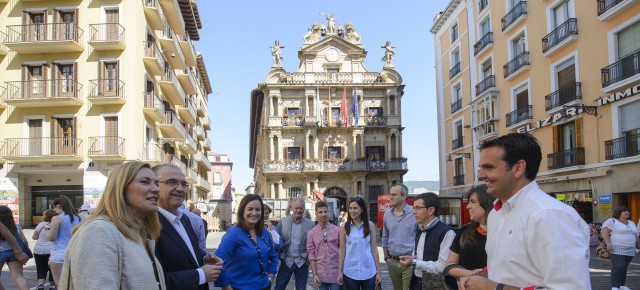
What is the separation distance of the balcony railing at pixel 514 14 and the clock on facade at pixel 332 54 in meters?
23.1

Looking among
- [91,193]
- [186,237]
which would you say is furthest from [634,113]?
[91,193]

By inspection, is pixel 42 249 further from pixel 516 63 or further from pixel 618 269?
pixel 516 63

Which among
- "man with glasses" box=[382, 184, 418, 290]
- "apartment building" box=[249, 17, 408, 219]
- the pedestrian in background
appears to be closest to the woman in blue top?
"man with glasses" box=[382, 184, 418, 290]

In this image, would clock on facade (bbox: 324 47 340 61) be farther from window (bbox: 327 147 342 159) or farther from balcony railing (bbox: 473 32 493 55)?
balcony railing (bbox: 473 32 493 55)

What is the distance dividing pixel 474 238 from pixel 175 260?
234cm

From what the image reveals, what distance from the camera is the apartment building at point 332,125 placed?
51281 mm

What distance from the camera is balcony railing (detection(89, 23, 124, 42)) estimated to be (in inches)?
1070

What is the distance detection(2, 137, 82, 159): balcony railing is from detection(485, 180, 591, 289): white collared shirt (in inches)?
1061

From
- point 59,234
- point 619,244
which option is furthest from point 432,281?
point 59,234

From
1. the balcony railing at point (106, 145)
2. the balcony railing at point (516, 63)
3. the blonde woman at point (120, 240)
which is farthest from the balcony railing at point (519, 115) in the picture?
the blonde woman at point (120, 240)

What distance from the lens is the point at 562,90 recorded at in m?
25.6

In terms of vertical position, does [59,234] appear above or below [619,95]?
below

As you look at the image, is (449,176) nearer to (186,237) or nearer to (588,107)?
(588,107)

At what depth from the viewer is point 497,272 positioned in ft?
9.36
